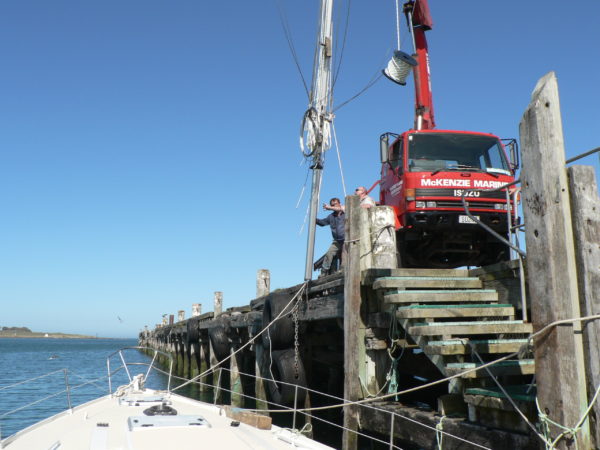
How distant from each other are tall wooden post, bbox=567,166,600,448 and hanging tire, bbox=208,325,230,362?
38.4 ft

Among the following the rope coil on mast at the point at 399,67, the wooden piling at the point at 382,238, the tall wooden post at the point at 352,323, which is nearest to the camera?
the tall wooden post at the point at 352,323

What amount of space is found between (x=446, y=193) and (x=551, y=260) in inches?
232

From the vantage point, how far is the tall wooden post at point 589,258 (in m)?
3.44

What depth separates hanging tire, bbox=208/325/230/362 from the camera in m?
14.6

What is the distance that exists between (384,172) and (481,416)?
6.67 metres

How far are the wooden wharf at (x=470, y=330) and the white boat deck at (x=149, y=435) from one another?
74 centimetres

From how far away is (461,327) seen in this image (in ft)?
17.7

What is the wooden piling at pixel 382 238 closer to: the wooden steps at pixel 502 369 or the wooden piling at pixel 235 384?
the wooden steps at pixel 502 369

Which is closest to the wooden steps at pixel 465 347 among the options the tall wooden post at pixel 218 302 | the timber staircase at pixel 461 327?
the timber staircase at pixel 461 327

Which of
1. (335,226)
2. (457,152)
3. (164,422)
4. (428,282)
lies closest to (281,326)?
(335,226)

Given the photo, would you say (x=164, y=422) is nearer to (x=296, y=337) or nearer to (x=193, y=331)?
(x=296, y=337)

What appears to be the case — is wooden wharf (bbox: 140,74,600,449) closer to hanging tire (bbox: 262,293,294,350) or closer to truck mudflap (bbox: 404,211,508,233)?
hanging tire (bbox: 262,293,294,350)

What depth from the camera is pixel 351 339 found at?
6.68 meters

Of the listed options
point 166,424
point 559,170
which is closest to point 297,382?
point 166,424
